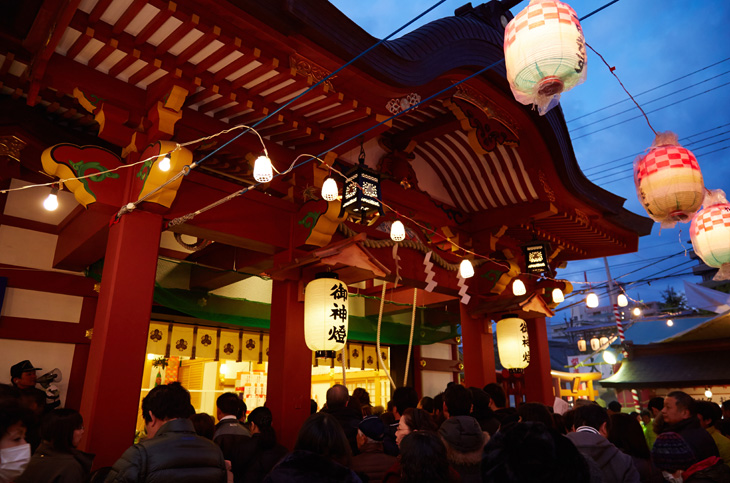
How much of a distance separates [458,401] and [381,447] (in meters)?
0.87

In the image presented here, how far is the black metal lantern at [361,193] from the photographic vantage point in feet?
20.5

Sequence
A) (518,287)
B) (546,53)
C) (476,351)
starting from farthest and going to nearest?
1. (518,287)
2. (476,351)
3. (546,53)

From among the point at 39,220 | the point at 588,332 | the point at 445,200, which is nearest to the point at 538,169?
the point at 445,200

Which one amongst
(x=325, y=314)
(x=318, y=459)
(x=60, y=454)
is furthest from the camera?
(x=325, y=314)

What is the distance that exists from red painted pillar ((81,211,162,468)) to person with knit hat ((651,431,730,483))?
185 inches

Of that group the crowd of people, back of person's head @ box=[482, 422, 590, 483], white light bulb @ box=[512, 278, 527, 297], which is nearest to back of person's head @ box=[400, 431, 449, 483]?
the crowd of people

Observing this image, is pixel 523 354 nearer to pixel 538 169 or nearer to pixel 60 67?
pixel 538 169

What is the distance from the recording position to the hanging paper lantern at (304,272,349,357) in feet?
20.2

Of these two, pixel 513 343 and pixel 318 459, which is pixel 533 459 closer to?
pixel 318 459

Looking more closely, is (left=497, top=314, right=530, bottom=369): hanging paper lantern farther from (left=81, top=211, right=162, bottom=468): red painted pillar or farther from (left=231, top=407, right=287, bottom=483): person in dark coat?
(left=81, top=211, right=162, bottom=468): red painted pillar

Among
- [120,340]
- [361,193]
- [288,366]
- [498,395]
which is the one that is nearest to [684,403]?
[498,395]

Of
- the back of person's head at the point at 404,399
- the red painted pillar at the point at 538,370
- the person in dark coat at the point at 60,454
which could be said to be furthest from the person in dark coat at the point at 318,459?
the red painted pillar at the point at 538,370

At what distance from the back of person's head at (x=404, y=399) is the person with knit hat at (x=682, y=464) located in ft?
7.14

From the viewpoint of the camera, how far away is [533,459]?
77.4 inches
